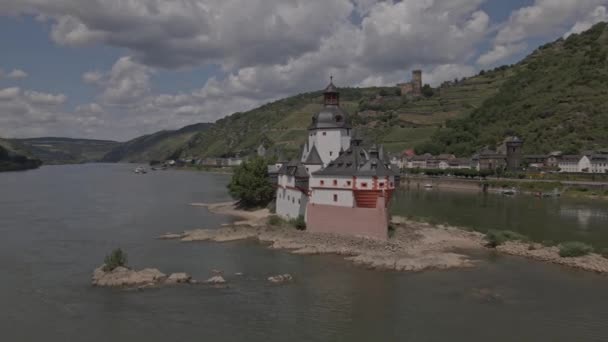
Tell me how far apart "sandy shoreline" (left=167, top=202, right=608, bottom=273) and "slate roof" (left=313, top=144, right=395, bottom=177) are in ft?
16.4

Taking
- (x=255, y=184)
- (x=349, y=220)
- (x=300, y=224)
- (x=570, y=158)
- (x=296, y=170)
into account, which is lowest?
(x=300, y=224)

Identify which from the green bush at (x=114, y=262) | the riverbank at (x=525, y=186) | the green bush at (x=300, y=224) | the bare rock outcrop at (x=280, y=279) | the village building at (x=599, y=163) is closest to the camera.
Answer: the bare rock outcrop at (x=280, y=279)

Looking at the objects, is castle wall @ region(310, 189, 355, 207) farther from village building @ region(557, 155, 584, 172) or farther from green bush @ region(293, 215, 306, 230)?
village building @ region(557, 155, 584, 172)

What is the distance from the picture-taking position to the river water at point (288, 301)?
21750 millimetres

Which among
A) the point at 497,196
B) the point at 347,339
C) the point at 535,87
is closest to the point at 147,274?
the point at 347,339

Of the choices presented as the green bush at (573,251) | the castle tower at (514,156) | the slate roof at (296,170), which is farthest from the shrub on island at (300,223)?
the castle tower at (514,156)

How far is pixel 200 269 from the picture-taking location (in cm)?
3130

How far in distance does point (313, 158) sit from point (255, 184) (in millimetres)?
14464

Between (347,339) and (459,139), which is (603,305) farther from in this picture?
(459,139)

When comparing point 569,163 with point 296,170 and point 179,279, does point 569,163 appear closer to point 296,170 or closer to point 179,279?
point 296,170

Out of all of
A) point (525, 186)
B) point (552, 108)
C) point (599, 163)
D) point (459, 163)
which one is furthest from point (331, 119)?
point (552, 108)

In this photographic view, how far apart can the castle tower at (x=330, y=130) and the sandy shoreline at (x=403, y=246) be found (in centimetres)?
761

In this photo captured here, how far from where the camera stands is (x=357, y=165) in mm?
38719

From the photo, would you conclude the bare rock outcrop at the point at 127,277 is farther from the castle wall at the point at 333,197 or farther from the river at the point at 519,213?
the river at the point at 519,213
